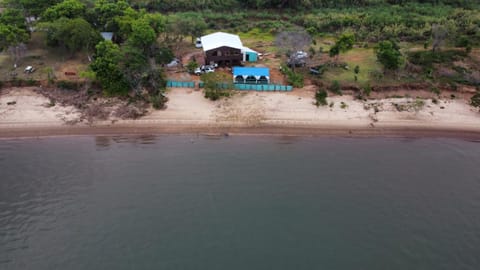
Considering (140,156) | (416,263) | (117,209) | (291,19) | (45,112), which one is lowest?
(416,263)

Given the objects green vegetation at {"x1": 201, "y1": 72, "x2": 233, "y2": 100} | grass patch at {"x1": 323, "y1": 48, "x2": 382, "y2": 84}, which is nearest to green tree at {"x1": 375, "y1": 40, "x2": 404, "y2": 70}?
grass patch at {"x1": 323, "y1": 48, "x2": 382, "y2": 84}

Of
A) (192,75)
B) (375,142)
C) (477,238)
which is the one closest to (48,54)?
(192,75)

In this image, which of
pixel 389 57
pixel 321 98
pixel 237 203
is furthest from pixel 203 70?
pixel 389 57

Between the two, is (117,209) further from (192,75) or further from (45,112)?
(192,75)

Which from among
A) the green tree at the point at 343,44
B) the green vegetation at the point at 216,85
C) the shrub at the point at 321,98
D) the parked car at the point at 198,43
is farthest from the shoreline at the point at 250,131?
the parked car at the point at 198,43

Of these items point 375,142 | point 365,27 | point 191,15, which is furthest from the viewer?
point 191,15

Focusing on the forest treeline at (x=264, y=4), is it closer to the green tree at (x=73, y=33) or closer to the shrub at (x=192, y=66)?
the green tree at (x=73, y=33)
